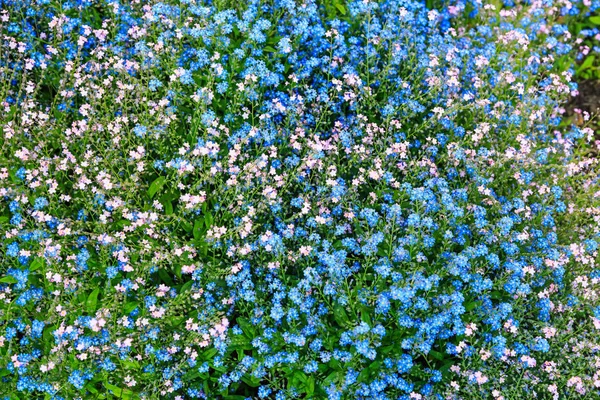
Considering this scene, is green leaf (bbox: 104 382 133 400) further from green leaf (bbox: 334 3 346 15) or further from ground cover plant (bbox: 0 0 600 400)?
green leaf (bbox: 334 3 346 15)

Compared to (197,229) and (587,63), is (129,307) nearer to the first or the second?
(197,229)

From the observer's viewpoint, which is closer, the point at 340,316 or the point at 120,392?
the point at 120,392

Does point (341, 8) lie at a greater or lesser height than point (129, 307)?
greater

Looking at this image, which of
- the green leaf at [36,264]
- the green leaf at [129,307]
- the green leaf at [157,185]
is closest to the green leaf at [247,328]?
the green leaf at [129,307]

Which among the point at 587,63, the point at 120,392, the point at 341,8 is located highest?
the point at 587,63

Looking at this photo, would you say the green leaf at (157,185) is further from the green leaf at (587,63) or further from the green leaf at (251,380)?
the green leaf at (587,63)

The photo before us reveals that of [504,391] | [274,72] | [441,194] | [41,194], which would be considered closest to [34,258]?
[41,194]

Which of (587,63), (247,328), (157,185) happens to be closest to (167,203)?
(157,185)

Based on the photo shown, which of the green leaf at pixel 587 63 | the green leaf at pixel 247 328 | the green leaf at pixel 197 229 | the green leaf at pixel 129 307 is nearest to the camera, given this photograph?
the green leaf at pixel 129 307

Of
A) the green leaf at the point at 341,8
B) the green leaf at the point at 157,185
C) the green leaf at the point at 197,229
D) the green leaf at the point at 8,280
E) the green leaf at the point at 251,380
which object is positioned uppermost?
the green leaf at the point at 341,8
